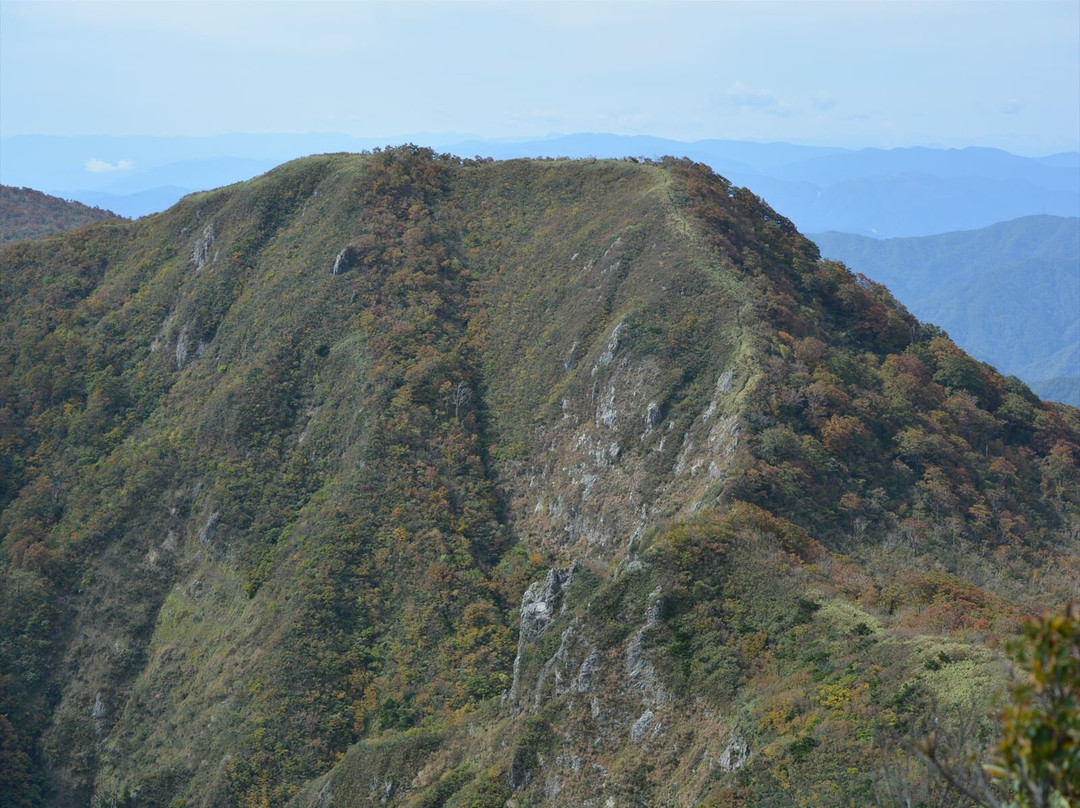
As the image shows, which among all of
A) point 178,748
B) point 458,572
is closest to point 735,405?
point 458,572

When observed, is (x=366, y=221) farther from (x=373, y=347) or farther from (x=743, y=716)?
(x=743, y=716)

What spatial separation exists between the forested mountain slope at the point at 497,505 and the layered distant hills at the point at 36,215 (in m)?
55.9

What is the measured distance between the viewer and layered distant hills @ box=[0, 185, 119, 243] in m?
142

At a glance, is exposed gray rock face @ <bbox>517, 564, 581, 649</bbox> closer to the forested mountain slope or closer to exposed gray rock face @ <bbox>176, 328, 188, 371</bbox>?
the forested mountain slope

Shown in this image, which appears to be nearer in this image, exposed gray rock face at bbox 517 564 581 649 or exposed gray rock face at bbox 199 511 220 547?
exposed gray rock face at bbox 517 564 581 649

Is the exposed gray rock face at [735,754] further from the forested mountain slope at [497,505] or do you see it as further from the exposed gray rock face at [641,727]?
the exposed gray rock face at [641,727]

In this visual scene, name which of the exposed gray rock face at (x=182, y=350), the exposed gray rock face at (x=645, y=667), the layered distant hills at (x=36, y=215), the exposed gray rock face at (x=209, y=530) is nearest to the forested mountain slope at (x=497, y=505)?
the exposed gray rock face at (x=645, y=667)

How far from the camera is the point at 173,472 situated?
72.0 m

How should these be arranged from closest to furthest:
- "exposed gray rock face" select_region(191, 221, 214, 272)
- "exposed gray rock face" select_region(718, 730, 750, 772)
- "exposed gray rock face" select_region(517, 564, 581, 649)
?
"exposed gray rock face" select_region(718, 730, 750, 772) < "exposed gray rock face" select_region(517, 564, 581, 649) < "exposed gray rock face" select_region(191, 221, 214, 272)

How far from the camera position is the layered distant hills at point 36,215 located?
142500 mm

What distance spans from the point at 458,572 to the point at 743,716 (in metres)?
28.7

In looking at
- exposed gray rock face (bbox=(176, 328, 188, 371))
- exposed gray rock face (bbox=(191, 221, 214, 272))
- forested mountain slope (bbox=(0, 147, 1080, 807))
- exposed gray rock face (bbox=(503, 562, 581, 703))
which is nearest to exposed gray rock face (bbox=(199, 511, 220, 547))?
forested mountain slope (bbox=(0, 147, 1080, 807))

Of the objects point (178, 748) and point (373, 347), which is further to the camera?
point (373, 347)

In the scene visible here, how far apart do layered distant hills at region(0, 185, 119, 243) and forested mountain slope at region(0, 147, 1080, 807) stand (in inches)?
2201
